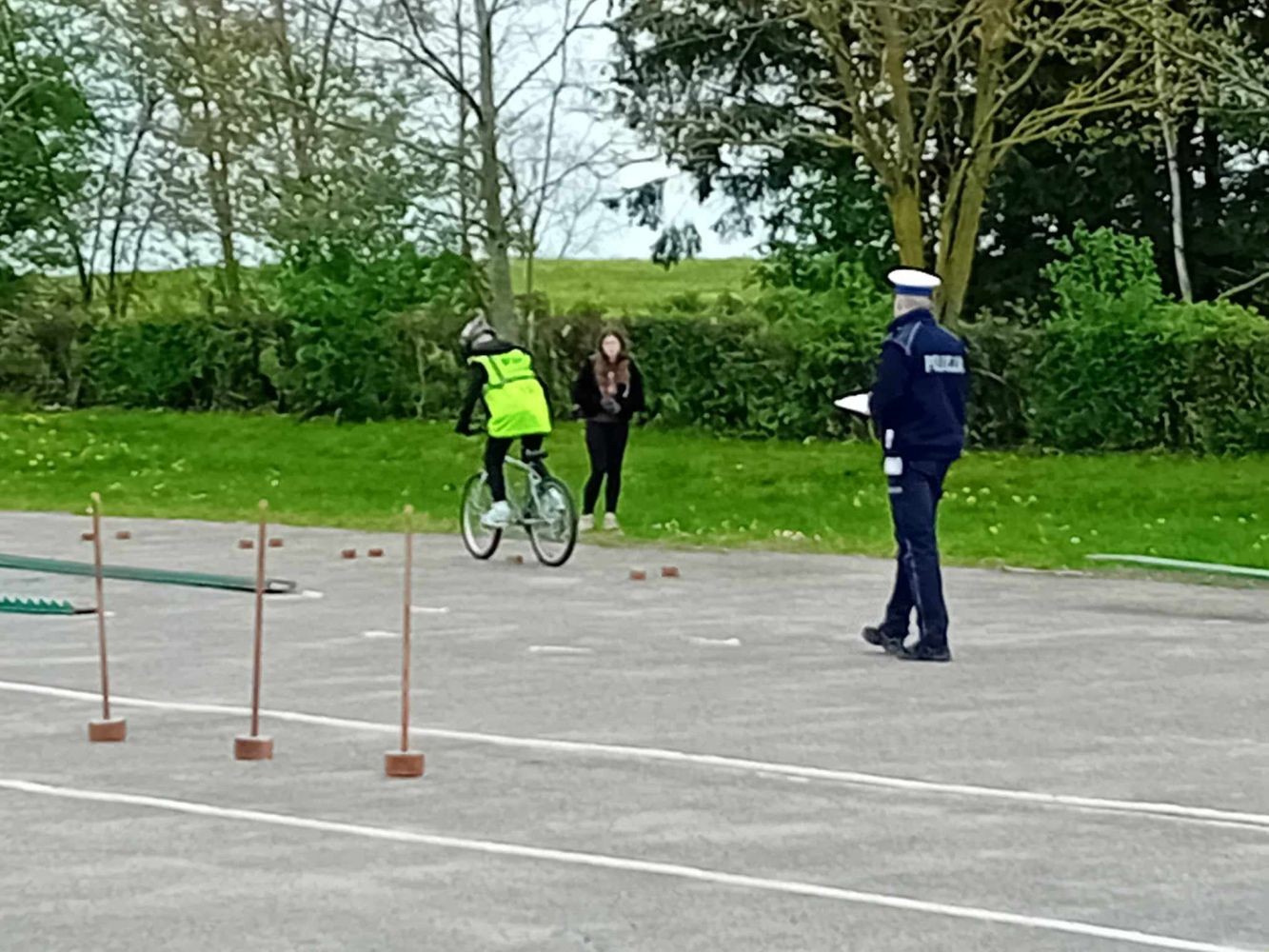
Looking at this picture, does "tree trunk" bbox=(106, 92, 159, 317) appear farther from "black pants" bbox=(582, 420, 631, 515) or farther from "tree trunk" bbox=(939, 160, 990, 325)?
"black pants" bbox=(582, 420, 631, 515)

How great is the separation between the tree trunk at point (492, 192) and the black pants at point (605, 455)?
1081 cm

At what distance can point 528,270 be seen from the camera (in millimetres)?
37781

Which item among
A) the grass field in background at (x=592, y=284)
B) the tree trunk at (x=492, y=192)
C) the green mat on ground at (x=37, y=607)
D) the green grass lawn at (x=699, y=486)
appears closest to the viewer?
the green mat on ground at (x=37, y=607)

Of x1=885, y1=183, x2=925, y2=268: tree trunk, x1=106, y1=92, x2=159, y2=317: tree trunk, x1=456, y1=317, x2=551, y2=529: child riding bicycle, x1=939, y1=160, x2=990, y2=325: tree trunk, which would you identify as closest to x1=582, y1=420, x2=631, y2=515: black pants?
x1=456, y1=317, x2=551, y2=529: child riding bicycle

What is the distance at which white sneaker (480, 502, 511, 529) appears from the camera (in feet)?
61.1

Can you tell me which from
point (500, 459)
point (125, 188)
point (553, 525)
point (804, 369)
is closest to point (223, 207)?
point (125, 188)

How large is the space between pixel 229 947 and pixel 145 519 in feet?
58.1

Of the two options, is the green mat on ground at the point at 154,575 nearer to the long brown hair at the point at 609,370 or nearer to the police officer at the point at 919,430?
the long brown hair at the point at 609,370

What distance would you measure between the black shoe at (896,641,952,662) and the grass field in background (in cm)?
2421

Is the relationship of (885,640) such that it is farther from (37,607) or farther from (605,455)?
(605,455)

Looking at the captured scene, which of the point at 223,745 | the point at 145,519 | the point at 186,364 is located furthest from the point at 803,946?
the point at 186,364

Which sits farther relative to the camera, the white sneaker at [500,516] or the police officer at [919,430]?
the white sneaker at [500,516]

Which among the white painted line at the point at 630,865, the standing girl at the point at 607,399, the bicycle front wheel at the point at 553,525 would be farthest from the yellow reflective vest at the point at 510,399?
the white painted line at the point at 630,865

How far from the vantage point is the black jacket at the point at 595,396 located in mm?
20875
